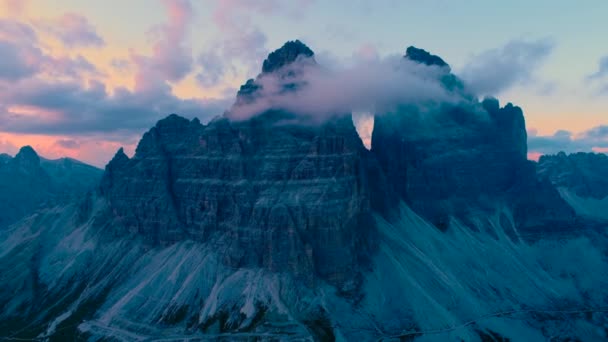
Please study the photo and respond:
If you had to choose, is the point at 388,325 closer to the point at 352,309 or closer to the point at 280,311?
the point at 352,309

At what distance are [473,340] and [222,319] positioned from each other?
94.4m

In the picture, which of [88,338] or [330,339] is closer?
[330,339]

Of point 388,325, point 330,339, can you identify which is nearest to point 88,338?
point 330,339

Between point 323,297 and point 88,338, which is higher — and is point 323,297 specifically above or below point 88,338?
above

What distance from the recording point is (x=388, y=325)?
193 meters

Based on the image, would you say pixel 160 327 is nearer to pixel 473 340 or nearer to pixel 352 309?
pixel 352 309

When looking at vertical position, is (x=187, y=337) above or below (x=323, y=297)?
below

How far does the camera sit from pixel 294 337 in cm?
18000

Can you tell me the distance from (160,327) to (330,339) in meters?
65.5

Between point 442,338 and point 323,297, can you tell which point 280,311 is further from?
point 442,338

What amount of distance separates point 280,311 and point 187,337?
113ft

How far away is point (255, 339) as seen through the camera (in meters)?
181

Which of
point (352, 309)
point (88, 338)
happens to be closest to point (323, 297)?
point (352, 309)

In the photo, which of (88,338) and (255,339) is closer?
(255,339)
